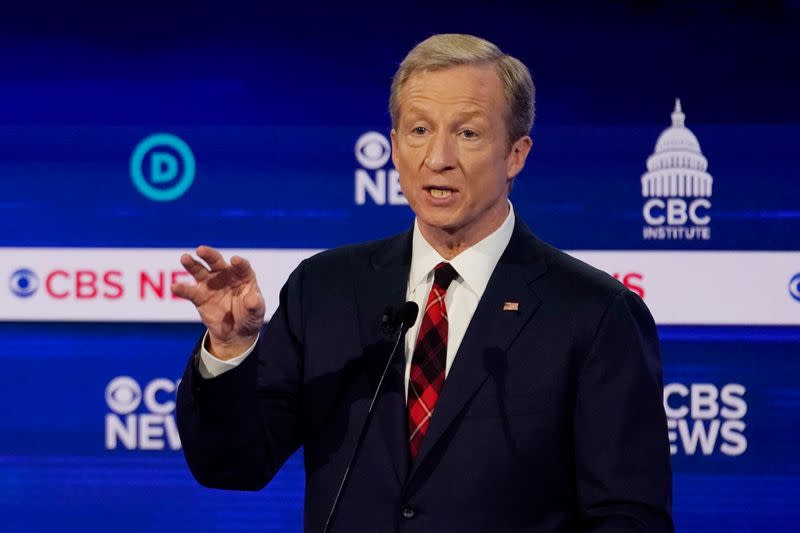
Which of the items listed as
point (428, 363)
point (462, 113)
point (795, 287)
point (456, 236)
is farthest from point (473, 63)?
point (795, 287)

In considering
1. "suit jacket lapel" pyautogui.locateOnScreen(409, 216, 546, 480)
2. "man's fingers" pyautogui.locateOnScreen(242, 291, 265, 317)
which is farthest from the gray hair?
"man's fingers" pyautogui.locateOnScreen(242, 291, 265, 317)

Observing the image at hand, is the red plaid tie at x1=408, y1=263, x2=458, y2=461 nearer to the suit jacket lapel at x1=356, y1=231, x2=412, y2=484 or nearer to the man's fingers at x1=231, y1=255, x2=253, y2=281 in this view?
the suit jacket lapel at x1=356, y1=231, x2=412, y2=484

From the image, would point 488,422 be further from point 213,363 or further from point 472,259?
point 213,363

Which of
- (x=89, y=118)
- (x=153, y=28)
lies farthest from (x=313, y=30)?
(x=89, y=118)

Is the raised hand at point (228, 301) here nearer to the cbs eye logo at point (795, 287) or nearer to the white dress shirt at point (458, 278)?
the white dress shirt at point (458, 278)

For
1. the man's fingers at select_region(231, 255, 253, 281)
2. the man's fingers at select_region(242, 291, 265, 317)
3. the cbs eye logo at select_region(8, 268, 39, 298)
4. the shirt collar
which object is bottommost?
the man's fingers at select_region(242, 291, 265, 317)

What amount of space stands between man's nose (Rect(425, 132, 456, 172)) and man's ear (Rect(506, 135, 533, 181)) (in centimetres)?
14

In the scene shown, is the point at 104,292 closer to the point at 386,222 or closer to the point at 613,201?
the point at 386,222

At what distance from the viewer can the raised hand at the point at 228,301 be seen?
1756 millimetres

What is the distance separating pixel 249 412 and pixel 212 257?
0.98 feet

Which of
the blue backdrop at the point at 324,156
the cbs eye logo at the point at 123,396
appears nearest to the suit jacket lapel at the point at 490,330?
the blue backdrop at the point at 324,156

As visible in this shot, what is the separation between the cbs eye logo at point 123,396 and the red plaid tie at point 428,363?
219 cm

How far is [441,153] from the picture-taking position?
1999 mm

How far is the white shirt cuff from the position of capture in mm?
1814
